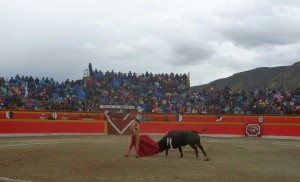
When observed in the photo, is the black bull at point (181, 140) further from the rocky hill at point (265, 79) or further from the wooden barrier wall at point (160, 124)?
the rocky hill at point (265, 79)

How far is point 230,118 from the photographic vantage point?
98.0ft

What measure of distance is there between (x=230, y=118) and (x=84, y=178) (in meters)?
21.0

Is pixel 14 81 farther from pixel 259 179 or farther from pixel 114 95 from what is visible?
pixel 259 179

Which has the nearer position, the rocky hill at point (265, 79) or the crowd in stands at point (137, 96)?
the crowd in stands at point (137, 96)

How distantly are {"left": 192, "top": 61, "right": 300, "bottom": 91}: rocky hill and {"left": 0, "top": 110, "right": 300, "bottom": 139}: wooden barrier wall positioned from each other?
3619 centimetres

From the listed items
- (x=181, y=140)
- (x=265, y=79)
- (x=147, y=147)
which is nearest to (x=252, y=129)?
(x=147, y=147)

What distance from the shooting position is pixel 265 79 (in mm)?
73875

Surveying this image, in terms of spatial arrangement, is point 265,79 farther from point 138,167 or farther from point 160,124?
point 138,167

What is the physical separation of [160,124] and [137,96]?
16.8 ft

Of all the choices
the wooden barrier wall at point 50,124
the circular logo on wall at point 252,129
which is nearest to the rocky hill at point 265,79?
the circular logo on wall at point 252,129

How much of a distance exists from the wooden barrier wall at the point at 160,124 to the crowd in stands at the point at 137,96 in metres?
1.66

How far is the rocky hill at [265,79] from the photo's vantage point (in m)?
65.2

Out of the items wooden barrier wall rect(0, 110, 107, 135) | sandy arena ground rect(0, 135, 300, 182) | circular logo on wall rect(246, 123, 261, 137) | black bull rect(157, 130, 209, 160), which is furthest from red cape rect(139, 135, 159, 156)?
circular logo on wall rect(246, 123, 261, 137)

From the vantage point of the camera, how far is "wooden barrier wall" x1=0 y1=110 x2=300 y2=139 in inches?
1043
